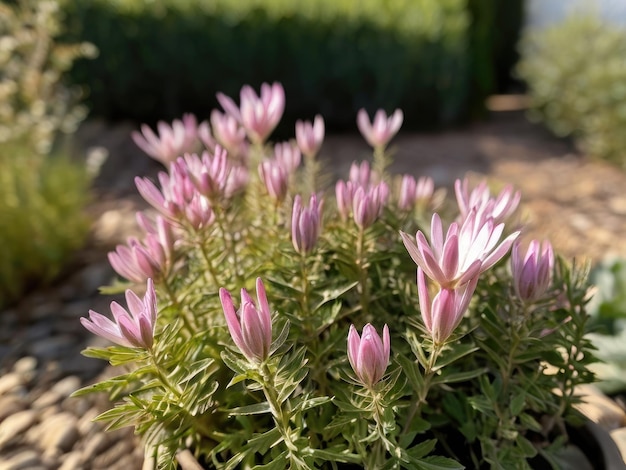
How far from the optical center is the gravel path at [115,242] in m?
1.67

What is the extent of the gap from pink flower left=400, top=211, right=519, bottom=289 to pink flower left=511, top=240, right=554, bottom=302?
0.51 ft

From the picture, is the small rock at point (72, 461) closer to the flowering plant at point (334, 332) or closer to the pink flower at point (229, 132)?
the flowering plant at point (334, 332)

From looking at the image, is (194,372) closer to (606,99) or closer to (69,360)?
(69,360)

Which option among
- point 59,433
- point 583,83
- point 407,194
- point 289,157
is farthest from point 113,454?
point 583,83

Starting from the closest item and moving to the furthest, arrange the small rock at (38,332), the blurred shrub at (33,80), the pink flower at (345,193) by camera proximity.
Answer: the pink flower at (345,193), the small rock at (38,332), the blurred shrub at (33,80)

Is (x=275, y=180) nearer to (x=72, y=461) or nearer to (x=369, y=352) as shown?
(x=369, y=352)

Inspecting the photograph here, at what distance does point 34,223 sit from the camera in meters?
2.53

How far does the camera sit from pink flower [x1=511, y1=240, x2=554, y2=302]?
1.03 m

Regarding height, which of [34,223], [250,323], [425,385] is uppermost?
[250,323]

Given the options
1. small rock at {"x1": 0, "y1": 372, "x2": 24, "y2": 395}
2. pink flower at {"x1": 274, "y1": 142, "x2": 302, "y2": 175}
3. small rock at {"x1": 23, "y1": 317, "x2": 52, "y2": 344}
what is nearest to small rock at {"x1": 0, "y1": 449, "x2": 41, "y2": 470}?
small rock at {"x1": 0, "y1": 372, "x2": 24, "y2": 395}

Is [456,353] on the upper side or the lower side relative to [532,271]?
lower

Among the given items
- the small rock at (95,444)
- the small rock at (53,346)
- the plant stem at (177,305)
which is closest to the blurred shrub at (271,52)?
the small rock at (53,346)

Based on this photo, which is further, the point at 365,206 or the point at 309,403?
the point at 365,206

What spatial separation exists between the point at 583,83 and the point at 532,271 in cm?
461
